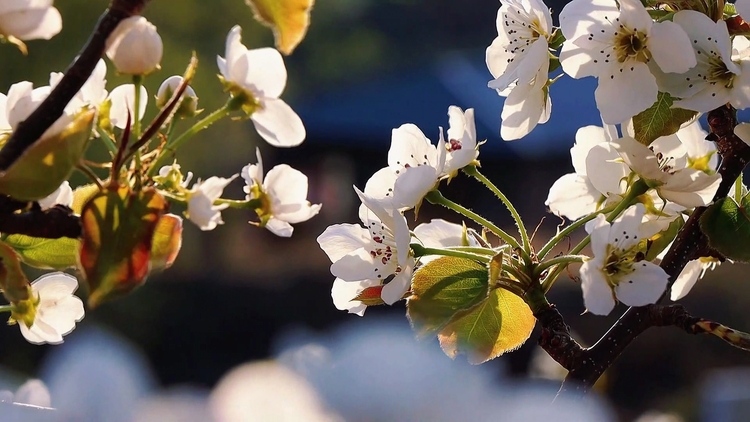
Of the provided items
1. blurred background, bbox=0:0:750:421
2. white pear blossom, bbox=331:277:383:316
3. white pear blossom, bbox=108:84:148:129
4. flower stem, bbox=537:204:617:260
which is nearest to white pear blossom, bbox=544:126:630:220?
flower stem, bbox=537:204:617:260

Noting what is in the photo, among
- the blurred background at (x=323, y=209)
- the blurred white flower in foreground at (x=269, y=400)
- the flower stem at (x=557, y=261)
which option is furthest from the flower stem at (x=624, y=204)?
the blurred background at (x=323, y=209)

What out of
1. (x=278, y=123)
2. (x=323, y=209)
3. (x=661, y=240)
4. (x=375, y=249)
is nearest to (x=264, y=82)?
(x=278, y=123)

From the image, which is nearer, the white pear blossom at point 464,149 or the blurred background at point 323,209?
the white pear blossom at point 464,149

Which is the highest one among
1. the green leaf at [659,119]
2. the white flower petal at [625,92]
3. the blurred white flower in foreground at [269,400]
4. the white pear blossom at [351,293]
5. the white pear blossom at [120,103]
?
the blurred white flower in foreground at [269,400]

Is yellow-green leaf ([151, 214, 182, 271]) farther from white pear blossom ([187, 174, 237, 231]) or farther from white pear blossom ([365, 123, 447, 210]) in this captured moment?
white pear blossom ([365, 123, 447, 210])

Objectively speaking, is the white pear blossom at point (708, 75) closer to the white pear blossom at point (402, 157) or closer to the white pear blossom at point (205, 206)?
the white pear blossom at point (402, 157)

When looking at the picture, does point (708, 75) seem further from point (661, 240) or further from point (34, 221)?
point (34, 221)

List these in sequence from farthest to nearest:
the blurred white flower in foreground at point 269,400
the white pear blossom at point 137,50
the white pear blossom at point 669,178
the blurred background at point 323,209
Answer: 1. the blurred background at point 323,209
2. the white pear blossom at point 669,178
3. the white pear blossom at point 137,50
4. the blurred white flower in foreground at point 269,400
